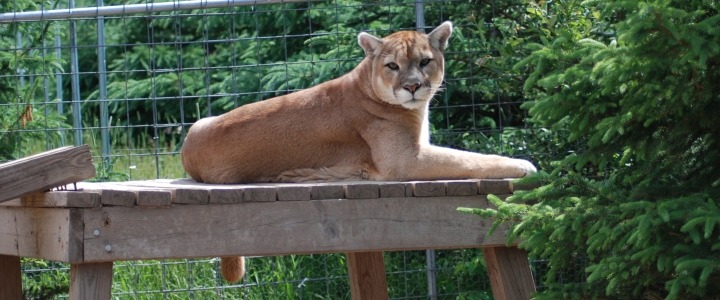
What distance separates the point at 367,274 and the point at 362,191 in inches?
55.6

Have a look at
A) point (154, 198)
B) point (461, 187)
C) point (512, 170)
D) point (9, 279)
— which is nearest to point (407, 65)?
point (512, 170)

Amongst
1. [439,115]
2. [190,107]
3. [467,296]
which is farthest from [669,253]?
[190,107]

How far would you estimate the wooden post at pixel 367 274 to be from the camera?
5.88 m

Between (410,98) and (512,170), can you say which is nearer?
(512,170)

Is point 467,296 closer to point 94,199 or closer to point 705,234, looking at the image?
point 94,199

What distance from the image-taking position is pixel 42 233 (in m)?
4.52

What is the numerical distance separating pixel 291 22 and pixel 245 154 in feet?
13.9

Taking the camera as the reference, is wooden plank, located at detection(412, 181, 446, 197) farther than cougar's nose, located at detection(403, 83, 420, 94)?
No

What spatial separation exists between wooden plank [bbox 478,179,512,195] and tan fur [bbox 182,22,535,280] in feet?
2.03

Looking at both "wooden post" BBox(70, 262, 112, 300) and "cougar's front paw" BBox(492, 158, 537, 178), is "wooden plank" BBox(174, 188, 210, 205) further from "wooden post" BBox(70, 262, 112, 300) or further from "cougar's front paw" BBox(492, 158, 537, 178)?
"cougar's front paw" BBox(492, 158, 537, 178)

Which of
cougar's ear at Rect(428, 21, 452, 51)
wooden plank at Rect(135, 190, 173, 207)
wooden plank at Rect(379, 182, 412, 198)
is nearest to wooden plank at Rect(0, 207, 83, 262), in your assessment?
wooden plank at Rect(135, 190, 173, 207)

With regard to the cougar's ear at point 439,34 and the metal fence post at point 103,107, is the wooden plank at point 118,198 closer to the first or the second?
the cougar's ear at point 439,34

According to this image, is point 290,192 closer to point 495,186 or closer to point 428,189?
point 428,189

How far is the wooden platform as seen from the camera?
4.30 m
